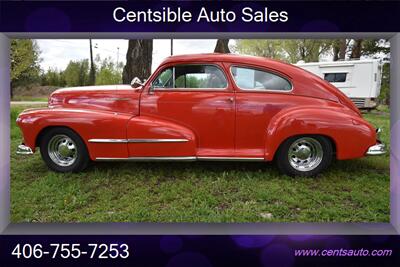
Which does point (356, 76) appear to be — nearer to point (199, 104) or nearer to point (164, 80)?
point (199, 104)

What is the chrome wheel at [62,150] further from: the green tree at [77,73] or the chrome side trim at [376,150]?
the chrome side trim at [376,150]

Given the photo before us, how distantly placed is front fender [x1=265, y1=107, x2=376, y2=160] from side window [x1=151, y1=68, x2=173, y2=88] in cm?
113

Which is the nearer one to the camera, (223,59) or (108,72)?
(108,72)

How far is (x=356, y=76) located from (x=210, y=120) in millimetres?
1355

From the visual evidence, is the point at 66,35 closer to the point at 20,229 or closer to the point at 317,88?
the point at 20,229

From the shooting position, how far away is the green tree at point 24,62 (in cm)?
196

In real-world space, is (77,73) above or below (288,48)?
below

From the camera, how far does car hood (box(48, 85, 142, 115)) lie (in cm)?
283

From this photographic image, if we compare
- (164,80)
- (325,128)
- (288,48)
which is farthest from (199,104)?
(325,128)

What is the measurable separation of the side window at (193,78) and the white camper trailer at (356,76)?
803 mm

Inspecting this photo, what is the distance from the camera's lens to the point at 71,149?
2994mm

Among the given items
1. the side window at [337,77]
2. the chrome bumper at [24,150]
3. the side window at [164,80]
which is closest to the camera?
the side window at [337,77]

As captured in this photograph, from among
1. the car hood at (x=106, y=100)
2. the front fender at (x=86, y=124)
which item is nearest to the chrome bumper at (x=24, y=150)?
the front fender at (x=86, y=124)

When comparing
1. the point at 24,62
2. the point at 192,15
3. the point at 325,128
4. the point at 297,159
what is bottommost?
the point at 297,159
